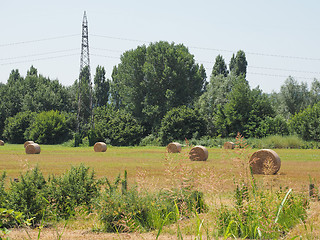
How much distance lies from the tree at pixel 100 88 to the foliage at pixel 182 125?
1007 inches

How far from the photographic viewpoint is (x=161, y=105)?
60812 mm

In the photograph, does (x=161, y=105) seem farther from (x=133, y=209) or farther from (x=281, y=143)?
(x=133, y=209)

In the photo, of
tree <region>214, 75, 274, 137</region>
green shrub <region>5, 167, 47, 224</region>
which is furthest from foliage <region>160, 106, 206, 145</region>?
green shrub <region>5, 167, 47, 224</region>

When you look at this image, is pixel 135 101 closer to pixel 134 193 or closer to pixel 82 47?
pixel 82 47

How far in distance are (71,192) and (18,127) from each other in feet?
198

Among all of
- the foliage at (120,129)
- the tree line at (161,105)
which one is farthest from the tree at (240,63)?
the foliage at (120,129)

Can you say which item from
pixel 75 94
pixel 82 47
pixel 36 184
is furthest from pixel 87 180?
pixel 75 94

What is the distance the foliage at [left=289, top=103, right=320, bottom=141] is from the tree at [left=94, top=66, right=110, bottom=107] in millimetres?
41357

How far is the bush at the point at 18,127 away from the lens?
64250mm

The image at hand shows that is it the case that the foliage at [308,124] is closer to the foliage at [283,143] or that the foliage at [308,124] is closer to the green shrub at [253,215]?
the foliage at [283,143]

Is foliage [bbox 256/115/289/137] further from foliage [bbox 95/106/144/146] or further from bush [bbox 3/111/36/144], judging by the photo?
bush [bbox 3/111/36/144]

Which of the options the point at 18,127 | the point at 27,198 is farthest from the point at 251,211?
the point at 18,127

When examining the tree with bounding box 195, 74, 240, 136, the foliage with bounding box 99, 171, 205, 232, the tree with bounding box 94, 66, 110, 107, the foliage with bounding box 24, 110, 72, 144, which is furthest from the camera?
the tree with bounding box 94, 66, 110, 107

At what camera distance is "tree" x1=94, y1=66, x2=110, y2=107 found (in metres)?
75.6
